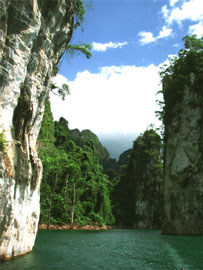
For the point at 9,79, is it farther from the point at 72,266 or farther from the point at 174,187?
the point at 174,187

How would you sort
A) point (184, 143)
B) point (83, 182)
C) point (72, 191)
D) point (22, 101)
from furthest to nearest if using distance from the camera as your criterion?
1. point (83, 182)
2. point (72, 191)
3. point (184, 143)
4. point (22, 101)

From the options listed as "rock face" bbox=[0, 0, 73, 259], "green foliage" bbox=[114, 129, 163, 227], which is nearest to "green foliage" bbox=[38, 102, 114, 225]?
"green foliage" bbox=[114, 129, 163, 227]

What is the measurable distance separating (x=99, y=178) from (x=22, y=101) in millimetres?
43555

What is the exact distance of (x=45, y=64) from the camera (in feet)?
36.9

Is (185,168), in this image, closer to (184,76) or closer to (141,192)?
(184,76)

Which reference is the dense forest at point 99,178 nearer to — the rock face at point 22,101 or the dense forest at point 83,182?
the dense forest at point 83,182

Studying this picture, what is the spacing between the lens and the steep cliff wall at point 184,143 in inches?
1044

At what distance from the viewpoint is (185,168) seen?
27.3 meters

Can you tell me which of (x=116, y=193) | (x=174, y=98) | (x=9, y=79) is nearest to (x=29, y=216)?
(x=9, y=79)

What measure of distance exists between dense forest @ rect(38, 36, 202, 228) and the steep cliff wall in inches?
6.5

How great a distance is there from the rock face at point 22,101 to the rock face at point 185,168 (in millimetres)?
19991

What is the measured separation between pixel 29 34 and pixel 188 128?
23.4 m

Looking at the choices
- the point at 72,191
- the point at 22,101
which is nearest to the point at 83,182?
the point at 72,191

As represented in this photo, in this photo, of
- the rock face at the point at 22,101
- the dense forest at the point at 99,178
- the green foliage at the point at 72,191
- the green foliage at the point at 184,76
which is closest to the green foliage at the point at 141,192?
the dense forest at the point at 99,178
